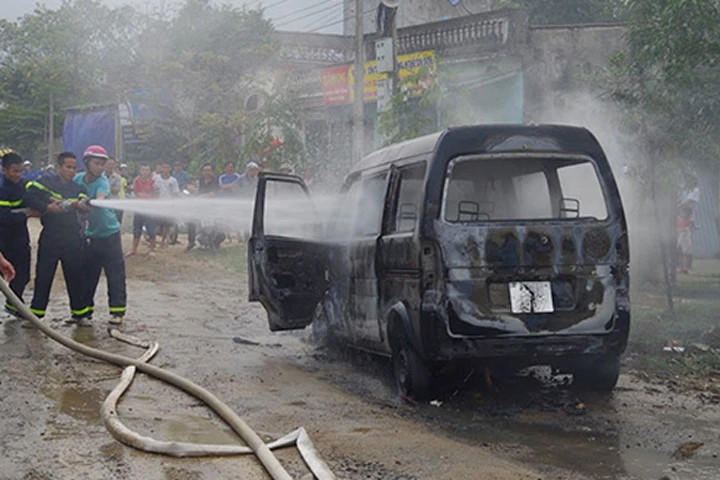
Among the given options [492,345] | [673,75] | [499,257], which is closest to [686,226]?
[673,75]

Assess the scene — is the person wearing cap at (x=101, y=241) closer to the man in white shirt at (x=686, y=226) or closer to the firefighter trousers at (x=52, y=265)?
the firefighter trousers at (x=52, y=265)

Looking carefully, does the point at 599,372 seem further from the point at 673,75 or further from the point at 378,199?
the point at 673,75

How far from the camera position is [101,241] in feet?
33.0

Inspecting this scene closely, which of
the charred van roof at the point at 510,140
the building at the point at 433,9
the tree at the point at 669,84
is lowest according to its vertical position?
the charred van roof at the point at 510,140

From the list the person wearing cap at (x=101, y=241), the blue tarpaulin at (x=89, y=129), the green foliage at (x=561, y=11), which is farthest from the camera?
the blue tarpaulin at (x=89, y=129)

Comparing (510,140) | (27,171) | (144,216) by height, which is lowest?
(144,216)

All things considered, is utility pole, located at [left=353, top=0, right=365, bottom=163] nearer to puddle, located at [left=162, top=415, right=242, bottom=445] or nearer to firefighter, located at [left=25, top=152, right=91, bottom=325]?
firefighter, located at [left=25, top=152, right=91, bottom=325]

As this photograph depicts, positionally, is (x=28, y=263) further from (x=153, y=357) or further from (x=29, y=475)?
(x=29, y=475)

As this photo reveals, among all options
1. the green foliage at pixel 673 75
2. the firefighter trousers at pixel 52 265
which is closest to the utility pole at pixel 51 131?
the firefighter trousers at pixel 52 265

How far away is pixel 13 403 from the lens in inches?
248

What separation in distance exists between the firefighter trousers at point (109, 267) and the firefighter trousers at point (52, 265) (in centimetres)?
10

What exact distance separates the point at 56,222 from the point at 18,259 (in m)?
0.60

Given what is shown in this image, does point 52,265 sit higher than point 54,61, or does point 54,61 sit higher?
point 54,61

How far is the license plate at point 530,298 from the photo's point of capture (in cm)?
622
